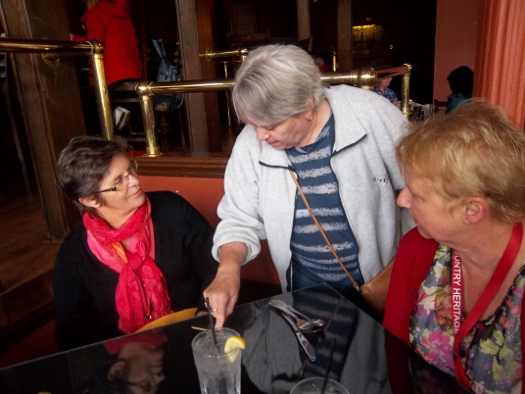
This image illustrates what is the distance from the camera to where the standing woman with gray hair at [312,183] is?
1.24m

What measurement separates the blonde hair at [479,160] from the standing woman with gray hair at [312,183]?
39 cm

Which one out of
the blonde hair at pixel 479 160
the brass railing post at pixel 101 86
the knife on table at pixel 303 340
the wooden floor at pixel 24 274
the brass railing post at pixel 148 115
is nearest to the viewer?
the blonde hair at pixel 479 160

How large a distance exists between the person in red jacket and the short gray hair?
119 inches

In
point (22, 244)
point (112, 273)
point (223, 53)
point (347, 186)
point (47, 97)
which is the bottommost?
point (22, 244)

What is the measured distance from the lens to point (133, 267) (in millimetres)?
1559

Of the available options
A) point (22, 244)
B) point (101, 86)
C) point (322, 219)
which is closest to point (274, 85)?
point (322, 219)

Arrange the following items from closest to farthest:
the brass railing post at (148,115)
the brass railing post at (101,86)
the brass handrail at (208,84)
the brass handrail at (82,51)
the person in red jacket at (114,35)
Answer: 1. the brass handrail at (208,84)
2. the brass handrail at (82,51)
3. the brass railing post at (148,115)
4. the brass railing post at (101,86)
5. the person in red jacket at (114,35)

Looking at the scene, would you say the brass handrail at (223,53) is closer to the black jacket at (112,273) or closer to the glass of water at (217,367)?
the black jacket at (112,273)

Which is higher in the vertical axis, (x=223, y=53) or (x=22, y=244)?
(x=223, y=53)

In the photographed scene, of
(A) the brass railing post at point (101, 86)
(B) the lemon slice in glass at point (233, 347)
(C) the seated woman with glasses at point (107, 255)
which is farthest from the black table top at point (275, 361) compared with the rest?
(A) the brass railing post at point (101, 86)

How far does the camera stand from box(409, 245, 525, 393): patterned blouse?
93 centimetres

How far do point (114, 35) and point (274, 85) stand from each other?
3257mm

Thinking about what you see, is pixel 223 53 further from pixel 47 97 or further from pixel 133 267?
pixel 133 267


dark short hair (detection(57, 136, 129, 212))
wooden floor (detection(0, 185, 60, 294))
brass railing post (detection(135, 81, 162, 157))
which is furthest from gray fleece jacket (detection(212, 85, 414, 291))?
wooden floor (detection(0, 185, 60, 294))
